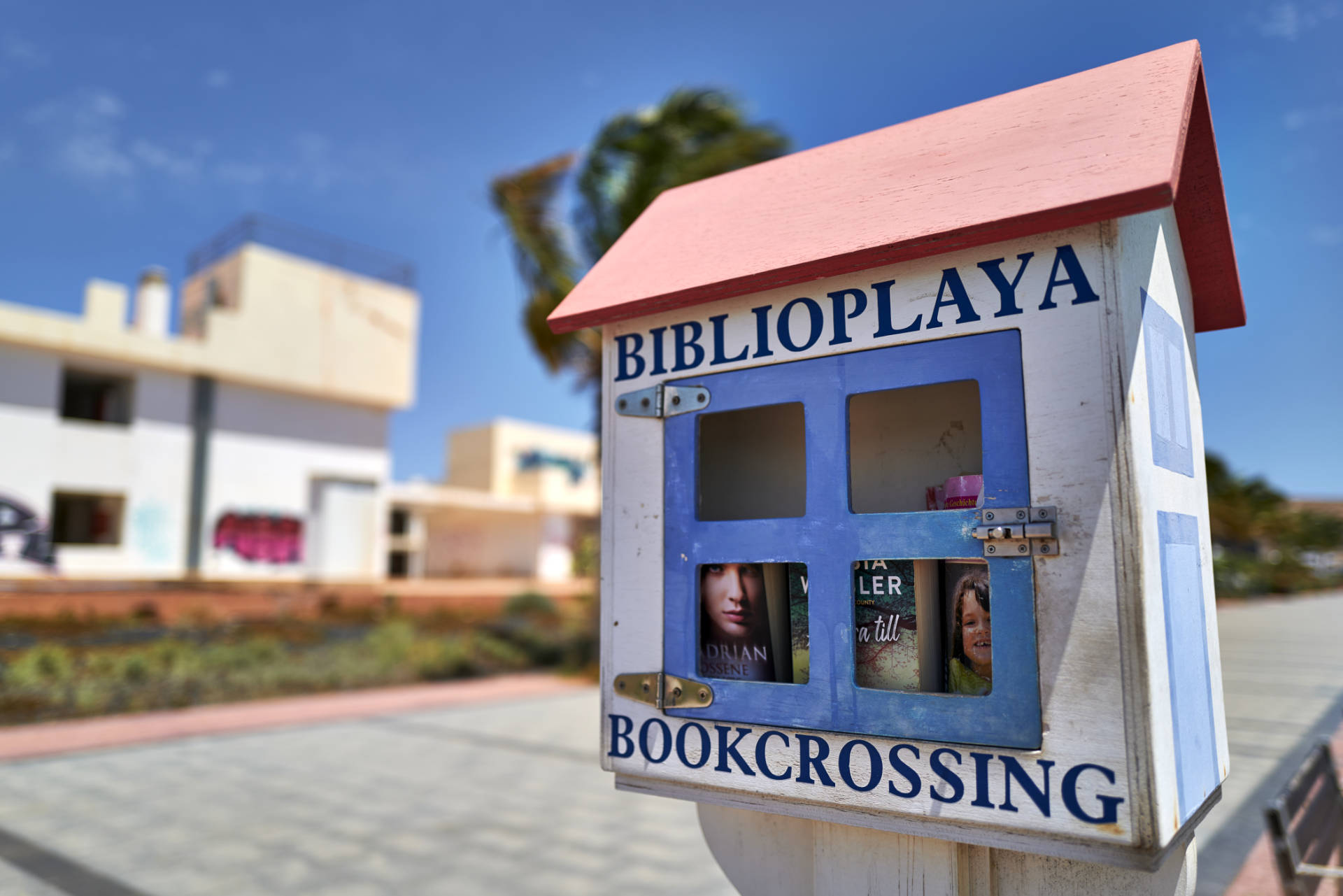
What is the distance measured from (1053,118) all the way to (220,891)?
16.8ft

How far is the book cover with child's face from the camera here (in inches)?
61.1

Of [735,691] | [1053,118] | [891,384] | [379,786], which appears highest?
[1053,118]

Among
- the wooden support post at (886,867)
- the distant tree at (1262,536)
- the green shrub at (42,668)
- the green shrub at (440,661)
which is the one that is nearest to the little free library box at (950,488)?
the wooden support post at (886,867)

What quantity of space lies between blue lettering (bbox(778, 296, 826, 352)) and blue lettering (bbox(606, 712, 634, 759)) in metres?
0.76

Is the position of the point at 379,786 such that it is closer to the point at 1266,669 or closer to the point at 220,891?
the point at 220,891

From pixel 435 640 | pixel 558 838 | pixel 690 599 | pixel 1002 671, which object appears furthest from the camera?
pixel 435 640

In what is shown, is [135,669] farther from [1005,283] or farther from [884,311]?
[1005,283]

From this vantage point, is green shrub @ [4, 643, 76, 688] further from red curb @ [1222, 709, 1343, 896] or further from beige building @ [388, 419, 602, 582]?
beige building @ [388, 419, 602, 582]

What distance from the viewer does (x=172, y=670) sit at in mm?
11727

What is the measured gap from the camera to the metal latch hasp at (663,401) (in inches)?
66.4

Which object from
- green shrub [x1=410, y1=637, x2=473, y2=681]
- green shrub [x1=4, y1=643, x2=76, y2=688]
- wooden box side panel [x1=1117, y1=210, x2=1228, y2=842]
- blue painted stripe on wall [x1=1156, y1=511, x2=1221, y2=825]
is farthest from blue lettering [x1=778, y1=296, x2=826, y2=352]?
green shrub [x1=410, y1=637, x2=473, y2=681]

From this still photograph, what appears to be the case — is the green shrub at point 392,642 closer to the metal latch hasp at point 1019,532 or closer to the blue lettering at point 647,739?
Answer: the blue lettering at point 647,739

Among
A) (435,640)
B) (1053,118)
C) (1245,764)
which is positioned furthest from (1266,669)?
(1053,118)

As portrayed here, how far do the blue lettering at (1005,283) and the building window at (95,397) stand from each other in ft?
61.8
